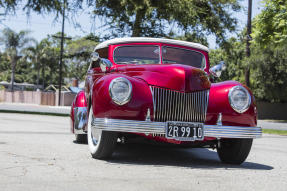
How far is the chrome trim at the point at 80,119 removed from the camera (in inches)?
271

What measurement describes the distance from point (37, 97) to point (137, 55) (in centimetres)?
5062

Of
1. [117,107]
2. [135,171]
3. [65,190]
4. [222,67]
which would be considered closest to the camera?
[65,190]

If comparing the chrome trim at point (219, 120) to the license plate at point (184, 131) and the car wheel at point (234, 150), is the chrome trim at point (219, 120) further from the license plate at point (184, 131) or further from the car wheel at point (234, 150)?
the car wheel at point (234, 150)

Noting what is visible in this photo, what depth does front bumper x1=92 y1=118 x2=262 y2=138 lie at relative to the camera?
16.5 feet

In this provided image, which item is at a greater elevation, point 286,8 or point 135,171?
point 286,8

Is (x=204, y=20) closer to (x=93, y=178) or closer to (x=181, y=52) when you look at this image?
(x=181, y=52)

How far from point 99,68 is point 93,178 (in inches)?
116

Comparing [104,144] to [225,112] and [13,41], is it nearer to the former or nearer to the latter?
[225,112]

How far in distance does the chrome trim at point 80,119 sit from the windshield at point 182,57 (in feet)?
5.09

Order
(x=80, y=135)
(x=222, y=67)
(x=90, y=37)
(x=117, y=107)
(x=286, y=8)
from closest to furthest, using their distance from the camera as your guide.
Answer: (x=117, y=107) → (x=222, y=67) → (x=80, y=135) → (x=286, y=8) → (x=90, y=37)

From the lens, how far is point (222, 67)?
6.83 meters

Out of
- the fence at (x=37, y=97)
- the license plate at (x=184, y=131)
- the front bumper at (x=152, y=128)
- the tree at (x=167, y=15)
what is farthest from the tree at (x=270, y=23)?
the fence at (x=37, y=97)

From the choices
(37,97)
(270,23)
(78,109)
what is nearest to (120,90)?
(78,109)

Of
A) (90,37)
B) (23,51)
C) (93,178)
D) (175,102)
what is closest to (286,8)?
(90,37)
